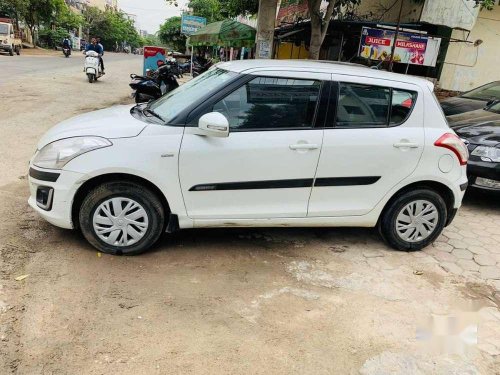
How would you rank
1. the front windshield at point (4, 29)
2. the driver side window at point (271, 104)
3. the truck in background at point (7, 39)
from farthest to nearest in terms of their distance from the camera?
the front windshield at point (4, 29) < the truck in background at point (7, 39) < the driver side window at point (271, 104)

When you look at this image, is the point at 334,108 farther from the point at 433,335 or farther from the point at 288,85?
the point at 433,335

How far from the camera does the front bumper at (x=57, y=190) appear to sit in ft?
11.1

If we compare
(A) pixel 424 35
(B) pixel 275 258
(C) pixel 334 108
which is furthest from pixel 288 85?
(A) pixel 424 35

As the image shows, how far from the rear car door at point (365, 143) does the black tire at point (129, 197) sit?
51.3 inches

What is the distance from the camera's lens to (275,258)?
3871mm

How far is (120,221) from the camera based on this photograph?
3523 mm

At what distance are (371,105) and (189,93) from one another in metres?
1.59

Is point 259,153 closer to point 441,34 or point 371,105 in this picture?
point 371,105

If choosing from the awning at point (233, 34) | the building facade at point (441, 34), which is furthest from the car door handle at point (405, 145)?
the awning at point (233, 34)

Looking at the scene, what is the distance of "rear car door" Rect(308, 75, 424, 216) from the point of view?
12.3 ft

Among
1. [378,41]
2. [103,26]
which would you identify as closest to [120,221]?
[378,41]

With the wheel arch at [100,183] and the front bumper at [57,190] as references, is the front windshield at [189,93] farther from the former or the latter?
the front bumper at [57,190]

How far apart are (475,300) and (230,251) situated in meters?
2.04

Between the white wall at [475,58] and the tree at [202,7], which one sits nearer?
the white wall at [475,58]
